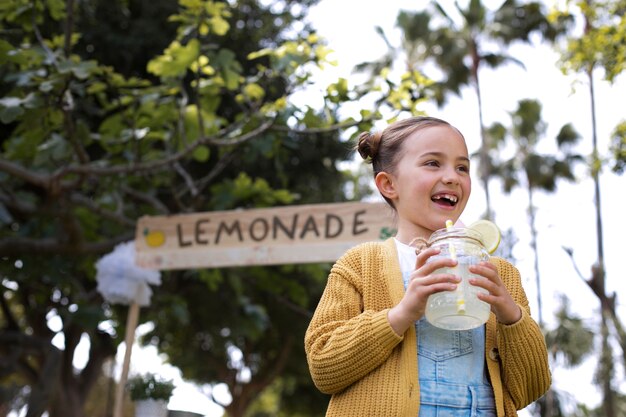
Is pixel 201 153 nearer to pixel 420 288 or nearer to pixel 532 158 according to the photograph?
pixel 420 288

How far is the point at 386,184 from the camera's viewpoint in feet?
6.94

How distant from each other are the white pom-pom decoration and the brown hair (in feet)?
13.5

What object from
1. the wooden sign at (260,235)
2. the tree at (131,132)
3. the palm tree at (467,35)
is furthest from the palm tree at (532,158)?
the wooden sign at (260,235)

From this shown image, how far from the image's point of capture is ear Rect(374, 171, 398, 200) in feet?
6.90

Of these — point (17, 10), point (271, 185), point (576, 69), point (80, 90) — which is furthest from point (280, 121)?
point (271, 185)

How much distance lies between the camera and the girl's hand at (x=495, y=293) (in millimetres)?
1688

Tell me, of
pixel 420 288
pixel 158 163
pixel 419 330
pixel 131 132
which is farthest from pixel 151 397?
pixel 420 288

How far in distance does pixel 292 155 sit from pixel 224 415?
1131cm

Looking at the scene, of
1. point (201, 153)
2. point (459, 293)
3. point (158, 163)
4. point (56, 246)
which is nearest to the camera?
point (459, 293)

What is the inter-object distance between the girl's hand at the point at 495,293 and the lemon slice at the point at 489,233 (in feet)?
0.54

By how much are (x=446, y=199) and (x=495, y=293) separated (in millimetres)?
344

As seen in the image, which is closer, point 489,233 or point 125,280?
point 489,233

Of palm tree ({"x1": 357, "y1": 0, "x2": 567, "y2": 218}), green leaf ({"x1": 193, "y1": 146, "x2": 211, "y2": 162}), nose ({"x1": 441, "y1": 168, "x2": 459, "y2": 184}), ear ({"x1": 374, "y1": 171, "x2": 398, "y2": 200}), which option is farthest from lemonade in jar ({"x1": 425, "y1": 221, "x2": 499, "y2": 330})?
palm tree ({"x1": 357, "y1": 0, "x2": 567, "y2": 218})

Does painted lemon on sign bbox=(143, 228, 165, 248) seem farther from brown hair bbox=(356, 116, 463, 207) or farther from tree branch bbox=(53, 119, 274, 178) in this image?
brown hair bbox=(356, 116, 463, 207)
